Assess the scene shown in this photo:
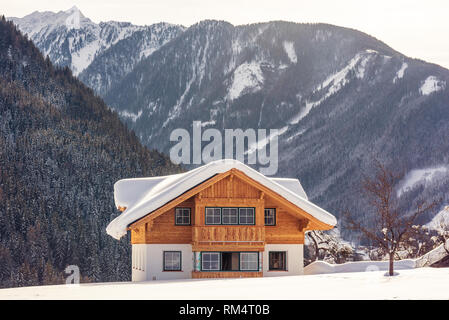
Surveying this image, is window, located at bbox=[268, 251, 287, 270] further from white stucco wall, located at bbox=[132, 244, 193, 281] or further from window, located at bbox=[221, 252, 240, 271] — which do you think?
white stucco wall, located at bbox=[132, 244, 193, 281]

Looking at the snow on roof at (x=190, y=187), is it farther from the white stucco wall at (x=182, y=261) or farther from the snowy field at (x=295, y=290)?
the snowy field at (x=295, y=290)

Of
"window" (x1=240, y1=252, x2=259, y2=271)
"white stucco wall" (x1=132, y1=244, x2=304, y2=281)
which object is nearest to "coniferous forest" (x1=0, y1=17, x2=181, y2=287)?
"white stucco wall" (x1=132, y1=244, x2=304, y2=281)

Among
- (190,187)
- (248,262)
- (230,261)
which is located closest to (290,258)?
(248,262)

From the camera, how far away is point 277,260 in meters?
53.6

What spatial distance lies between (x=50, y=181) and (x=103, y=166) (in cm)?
1108

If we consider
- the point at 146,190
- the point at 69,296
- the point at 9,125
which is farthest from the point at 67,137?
the point at 69,296

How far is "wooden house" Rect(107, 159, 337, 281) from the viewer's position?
5097 centimetres

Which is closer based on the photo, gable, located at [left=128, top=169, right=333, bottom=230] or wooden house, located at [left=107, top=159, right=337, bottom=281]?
wooden house, located at [left=107, top=159, right=337, bottom=281]

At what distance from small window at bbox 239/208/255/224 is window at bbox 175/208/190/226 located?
3.11m

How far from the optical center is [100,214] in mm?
157000

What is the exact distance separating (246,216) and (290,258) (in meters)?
3.75

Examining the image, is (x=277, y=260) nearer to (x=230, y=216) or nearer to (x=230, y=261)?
(x=230, y=261)

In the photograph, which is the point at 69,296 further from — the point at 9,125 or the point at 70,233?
the point at 9,125

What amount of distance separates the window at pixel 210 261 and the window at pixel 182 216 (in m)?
2.13
